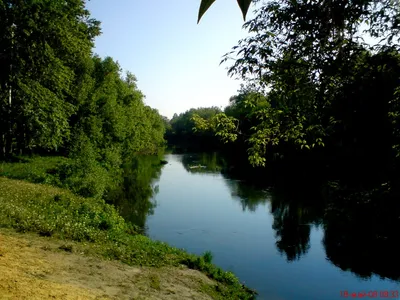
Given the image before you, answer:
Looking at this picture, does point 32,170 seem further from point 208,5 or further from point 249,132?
point 208,5

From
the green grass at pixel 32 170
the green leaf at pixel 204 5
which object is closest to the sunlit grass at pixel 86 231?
the green grass at pixel 32 170

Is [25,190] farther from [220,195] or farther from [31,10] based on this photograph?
[220,195]

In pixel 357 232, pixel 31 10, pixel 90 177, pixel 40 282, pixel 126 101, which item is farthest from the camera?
pixel 126 101

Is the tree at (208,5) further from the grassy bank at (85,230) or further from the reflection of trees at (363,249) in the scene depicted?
the reflection of trees at (363,249)

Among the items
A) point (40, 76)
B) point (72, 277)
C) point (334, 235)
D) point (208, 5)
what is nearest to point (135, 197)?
point (40, 76)

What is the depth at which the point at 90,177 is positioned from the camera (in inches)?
966

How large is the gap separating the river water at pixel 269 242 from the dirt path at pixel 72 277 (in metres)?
3.59

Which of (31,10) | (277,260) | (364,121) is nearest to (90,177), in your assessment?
(31,10)

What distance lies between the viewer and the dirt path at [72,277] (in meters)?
6.36

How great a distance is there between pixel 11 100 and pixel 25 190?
963cm

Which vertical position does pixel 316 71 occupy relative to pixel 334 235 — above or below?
above

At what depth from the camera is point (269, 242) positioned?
21688mm

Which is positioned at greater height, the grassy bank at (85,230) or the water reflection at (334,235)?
the grassy bank at (85,230)

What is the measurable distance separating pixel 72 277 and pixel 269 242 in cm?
1627
